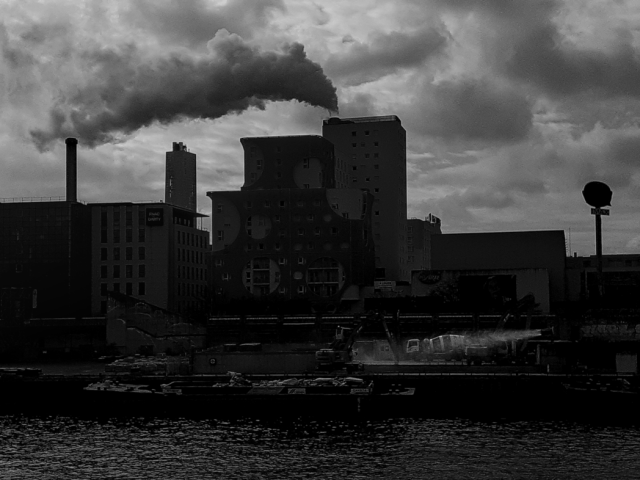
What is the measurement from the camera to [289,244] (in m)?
161

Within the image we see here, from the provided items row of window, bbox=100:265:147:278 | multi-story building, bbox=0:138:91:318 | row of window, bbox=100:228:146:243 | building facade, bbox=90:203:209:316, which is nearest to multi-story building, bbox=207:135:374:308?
building facade, bbox=90:203:209:316

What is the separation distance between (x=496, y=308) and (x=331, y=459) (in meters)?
77.0

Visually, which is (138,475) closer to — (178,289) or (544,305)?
(544,305)

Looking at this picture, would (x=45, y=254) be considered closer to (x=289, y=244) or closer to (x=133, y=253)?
(x=133, y=253)

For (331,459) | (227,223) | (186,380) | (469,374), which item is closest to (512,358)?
(469,374)

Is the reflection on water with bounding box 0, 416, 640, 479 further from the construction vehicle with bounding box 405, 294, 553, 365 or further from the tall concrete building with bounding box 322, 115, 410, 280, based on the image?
the tall concrete building with bounding box 322, 115, 410, 280

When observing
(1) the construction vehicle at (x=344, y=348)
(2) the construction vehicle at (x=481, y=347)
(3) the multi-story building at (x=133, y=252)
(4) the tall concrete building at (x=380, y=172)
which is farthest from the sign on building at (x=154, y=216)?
(2) the construction vehicle at (x=481, y=347)

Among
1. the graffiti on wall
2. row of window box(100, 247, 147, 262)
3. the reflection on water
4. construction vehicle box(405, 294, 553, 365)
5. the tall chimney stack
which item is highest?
the tall chimney stack

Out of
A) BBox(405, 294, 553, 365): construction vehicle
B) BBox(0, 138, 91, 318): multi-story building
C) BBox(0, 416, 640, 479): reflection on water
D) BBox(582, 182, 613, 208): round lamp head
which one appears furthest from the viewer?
BBox(0, 138, 91, 318): multi-story building

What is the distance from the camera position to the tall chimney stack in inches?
6403

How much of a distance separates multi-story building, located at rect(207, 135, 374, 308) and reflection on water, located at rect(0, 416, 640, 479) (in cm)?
7223

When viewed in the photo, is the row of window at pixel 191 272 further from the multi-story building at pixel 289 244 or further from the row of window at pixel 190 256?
the multi-story building at pixel 289 244

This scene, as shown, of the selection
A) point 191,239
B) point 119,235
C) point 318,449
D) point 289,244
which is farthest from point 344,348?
point 191,239

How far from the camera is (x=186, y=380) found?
103m
